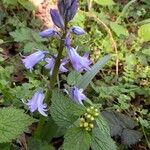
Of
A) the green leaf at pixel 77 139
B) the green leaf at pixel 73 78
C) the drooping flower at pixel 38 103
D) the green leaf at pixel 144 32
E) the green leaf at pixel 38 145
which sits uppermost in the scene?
the green leaf at pixel 144 32

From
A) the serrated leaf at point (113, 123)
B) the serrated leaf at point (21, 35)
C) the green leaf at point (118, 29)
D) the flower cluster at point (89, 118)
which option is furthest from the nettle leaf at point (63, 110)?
the green leaf at point (118, 29)

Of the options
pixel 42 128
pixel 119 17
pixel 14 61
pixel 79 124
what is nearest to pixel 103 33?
pixel 119 17

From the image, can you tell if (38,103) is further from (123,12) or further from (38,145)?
(123,12)

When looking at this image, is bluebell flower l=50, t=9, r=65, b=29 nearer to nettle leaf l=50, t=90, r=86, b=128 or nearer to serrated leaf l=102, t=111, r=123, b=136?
nettle leaf l=50, t=90, r=86, b=128

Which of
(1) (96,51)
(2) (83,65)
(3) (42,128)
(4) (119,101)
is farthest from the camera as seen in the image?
(1) (96,51)

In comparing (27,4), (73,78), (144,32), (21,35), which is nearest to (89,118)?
(73,78)

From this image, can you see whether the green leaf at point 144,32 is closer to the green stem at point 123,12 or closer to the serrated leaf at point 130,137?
the green stem at point 123,12

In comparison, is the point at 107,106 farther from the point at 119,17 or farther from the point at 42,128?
the point at 119,17
